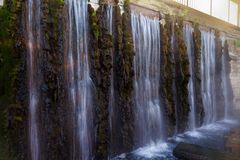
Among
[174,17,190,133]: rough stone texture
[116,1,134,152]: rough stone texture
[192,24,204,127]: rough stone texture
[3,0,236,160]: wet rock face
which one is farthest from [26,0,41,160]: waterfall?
[192,24,204,127]: rough stone texture

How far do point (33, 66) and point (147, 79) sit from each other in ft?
14.2

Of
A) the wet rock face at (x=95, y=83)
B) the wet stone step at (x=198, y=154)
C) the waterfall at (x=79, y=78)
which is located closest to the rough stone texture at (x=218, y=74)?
the wet rock face at (x=95, y=83)

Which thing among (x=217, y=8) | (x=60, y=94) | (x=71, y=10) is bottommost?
(x=60, y=94)

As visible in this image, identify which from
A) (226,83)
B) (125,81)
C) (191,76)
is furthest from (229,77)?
(125,81)

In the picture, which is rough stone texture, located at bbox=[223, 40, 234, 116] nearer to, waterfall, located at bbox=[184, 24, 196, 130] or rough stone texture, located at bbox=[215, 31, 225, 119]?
rough stone texture, located at bbox=[215, 31, 225, 119]

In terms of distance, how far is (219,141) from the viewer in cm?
1052

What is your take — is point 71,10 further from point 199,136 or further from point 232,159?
point 199,136

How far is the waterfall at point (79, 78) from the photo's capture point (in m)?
7.18

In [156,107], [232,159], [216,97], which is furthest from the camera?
[216,97]

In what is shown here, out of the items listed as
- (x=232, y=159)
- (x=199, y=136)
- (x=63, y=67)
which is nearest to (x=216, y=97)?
(x=199, y=136)

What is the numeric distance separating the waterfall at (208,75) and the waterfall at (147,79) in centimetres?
407

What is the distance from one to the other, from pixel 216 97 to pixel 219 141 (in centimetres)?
451

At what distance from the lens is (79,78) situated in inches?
291

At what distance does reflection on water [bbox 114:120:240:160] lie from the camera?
8.69m
